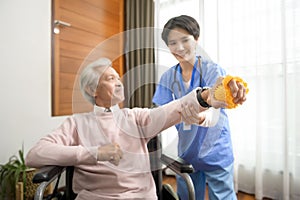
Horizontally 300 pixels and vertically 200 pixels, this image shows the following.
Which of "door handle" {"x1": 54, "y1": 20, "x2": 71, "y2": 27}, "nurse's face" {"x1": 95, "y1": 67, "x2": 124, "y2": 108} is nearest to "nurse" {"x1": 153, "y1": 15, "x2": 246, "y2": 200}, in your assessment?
"nurse's face" {"x1": 95, "y1": 67, "x2": 124, "y2": 108}

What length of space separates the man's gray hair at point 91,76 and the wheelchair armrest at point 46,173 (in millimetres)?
270

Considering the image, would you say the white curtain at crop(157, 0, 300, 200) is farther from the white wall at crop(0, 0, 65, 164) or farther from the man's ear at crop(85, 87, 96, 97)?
the white wall at crop(0, 0, 65, 164)

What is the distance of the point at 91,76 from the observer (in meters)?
0.81

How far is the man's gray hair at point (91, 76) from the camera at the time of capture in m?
0.78

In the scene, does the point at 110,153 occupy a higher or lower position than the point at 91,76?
lower

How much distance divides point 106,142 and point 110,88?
20 centimetres

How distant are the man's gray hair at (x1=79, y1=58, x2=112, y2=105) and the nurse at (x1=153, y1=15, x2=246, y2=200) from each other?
0.21m

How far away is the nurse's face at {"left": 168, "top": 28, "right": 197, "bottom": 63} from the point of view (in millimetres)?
697

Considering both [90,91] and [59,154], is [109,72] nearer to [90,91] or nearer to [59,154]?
[90,91]

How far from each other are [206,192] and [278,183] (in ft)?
2.94

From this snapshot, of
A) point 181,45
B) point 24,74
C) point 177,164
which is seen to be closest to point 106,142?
point 177,164

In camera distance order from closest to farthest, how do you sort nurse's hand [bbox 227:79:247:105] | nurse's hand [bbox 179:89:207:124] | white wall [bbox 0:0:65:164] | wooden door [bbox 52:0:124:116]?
1. nurse's hand [bbox 227:79:247:105]
2. nurse's hand [bbox 179:89:207:124]
3. white wall [bbox 0:0:65:164]
4. wooden door [bbox 52:0:124:116]

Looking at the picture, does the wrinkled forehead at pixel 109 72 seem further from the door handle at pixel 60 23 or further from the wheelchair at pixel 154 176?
the door handle at pixel 60 23

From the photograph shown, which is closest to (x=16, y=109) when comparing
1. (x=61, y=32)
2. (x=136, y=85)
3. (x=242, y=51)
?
(x=61, y=32)
